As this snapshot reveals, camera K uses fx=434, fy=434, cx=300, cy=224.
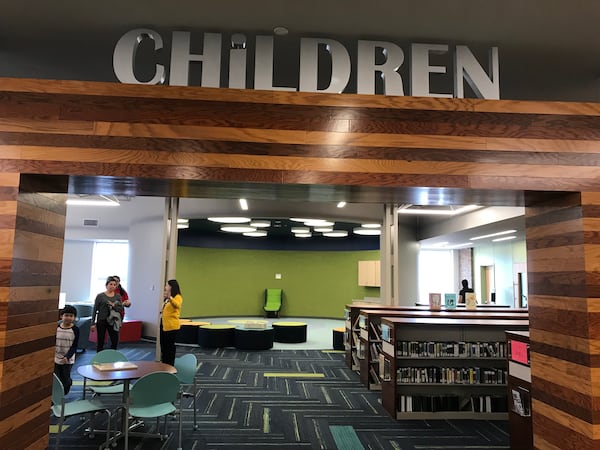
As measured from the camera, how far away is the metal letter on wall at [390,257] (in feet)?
28.7

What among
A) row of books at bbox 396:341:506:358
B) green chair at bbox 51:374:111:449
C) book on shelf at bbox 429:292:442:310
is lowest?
green chair at bbox 51:374:111:449

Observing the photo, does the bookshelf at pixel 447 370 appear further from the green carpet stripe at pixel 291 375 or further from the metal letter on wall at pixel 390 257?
the metal letter on wall at pixel 390 257

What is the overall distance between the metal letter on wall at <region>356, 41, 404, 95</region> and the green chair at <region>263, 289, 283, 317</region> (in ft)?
43.4

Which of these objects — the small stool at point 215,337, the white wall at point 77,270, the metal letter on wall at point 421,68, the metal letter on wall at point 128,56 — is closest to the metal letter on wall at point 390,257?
the small stool at point 215,337

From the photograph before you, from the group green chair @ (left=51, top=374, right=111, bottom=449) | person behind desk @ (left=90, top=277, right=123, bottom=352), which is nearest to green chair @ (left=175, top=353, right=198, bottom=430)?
green chair @ (left=51, top=374, right=111, bottom=449)

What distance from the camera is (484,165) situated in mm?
2562

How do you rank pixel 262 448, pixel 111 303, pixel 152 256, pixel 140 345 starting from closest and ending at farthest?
pixel 262 448 < pixel 111 303 < pixel 140 345 < pixel 152 256

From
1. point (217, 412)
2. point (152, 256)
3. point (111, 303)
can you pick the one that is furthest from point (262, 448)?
point (152, 256)

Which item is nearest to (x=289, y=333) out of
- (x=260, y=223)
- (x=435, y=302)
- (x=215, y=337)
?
(x=215, y=337)

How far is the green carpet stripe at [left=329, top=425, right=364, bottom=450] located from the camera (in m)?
4.28

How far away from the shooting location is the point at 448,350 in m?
5.20

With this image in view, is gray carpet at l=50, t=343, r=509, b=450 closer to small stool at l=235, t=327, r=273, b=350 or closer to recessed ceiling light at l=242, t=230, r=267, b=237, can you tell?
small stool at l=235, t=327, r=273, b=350

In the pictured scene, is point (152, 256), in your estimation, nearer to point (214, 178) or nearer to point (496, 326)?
point (496, 326)

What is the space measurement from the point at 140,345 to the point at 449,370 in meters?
7.20
